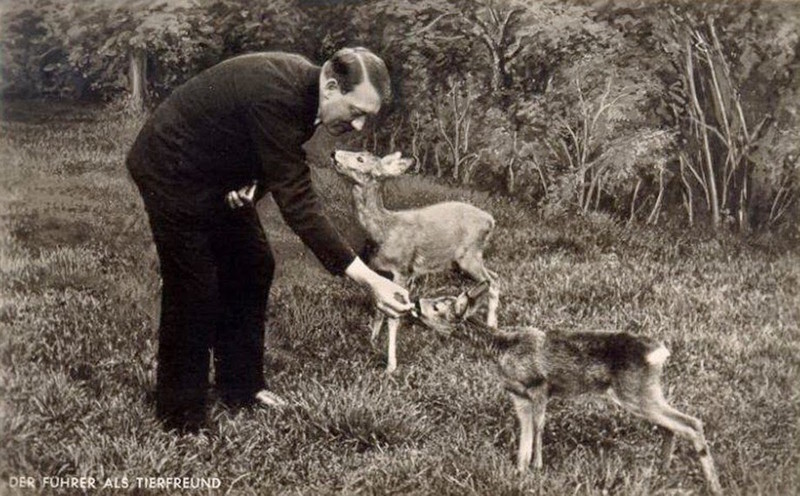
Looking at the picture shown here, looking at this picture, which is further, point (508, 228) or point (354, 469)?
point (508, 228)

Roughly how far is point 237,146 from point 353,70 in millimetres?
432

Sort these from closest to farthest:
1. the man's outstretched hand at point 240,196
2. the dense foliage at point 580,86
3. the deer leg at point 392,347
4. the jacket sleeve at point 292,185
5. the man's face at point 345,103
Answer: the jacket sleeve at point 292,185 < the man's face at point 345,103 < the man's outstretched hand at point 240,196 < the deer leg at point 392,347 < the dense foliage at point 580,86

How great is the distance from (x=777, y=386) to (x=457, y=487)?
119cm

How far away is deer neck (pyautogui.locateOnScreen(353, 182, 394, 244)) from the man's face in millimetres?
375

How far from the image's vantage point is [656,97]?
11.5 feet

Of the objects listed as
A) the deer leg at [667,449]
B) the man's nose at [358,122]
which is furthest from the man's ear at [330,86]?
the deer leg at [667,449]

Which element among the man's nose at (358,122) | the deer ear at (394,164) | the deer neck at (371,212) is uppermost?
the man's nose at (358,122)

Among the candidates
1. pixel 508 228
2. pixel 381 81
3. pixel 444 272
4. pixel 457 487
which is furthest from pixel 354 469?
pixel 381 81

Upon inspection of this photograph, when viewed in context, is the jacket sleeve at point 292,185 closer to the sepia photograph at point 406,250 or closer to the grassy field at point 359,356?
the sepia photograph at point 406,250

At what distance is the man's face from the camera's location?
9.89 ft

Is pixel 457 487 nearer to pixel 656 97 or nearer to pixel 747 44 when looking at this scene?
pixel 656 97

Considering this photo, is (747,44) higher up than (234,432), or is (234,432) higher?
(747,44)

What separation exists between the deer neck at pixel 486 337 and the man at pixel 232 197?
26 centimetres

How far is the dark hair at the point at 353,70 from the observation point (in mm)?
3023
